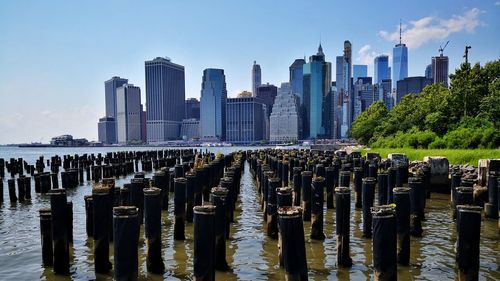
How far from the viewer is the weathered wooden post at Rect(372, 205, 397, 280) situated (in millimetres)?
8297

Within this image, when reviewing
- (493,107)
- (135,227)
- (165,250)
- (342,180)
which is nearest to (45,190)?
(165,250)

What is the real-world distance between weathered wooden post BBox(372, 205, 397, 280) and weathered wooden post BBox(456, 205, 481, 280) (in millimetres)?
1569

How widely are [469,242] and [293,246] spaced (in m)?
3.89

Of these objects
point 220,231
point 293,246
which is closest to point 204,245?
point 293,246

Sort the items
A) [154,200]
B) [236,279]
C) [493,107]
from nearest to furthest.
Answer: [236,279], [154,200], [493,107]

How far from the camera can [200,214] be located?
8586 mm

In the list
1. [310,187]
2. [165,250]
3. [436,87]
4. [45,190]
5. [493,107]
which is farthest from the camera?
[436,87]

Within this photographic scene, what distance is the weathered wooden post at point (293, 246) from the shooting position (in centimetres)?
798

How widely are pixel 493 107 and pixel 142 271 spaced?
37936mm

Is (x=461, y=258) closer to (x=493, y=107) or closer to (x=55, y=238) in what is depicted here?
(x=55, y=238)

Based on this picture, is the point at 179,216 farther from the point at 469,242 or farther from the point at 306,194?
the point at 469,242

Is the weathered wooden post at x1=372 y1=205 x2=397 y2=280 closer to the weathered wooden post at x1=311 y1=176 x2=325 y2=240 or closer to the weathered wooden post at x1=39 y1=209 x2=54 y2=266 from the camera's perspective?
the weathered wooden post at x1=311 y1=176 x2=325 y2=240

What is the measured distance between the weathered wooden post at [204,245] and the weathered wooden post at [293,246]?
1.60 metres

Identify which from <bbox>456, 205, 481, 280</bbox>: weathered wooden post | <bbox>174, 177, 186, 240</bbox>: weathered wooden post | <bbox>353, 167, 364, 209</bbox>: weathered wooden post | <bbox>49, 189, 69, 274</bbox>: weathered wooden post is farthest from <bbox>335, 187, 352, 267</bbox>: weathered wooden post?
<bbox>353, 167, 364, 209</bbox>: weathered wooden post
